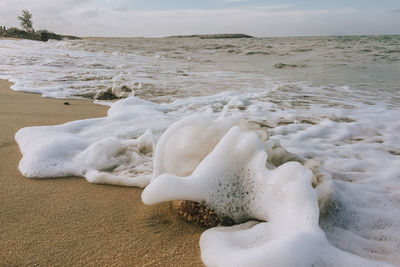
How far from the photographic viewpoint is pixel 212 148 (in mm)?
1568

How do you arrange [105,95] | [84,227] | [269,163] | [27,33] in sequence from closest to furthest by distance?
[84,227] < [269,163] < [105,95] < [27,33]

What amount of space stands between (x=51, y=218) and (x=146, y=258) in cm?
52

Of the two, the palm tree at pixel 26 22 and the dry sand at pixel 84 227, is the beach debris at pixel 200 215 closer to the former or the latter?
the dry sand at pixel 84 227

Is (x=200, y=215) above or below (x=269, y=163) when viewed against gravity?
below

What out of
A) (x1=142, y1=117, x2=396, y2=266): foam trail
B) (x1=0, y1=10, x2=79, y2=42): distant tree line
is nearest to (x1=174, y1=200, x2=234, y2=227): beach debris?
(x1=142, y1=117, x2=396, y2=266): foam trail

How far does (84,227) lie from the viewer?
4.22 ft

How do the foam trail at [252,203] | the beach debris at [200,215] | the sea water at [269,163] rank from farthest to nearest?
Result: the beach debris at [200,215] → the sea water at [269,163] → the foam trail at [252,203]

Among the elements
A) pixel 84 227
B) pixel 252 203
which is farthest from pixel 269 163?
pixel 84 227

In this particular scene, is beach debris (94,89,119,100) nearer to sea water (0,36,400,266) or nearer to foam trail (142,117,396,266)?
sea water (0,36,400,266)

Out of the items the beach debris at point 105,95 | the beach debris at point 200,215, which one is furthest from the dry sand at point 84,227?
the beach debris at point 105,95

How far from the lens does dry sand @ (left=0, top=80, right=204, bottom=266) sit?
43.5 inches

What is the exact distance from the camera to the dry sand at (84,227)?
1.11 metres

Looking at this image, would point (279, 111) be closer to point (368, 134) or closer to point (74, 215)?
point (368, 134)

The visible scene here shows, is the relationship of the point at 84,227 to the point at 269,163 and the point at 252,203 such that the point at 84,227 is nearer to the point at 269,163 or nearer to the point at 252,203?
the point at 252,203
